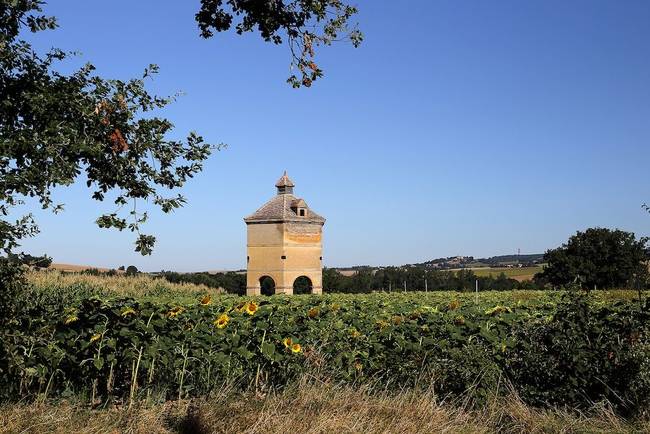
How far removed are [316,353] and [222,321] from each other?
94 centimetres

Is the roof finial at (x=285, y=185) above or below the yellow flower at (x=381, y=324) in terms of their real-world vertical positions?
above

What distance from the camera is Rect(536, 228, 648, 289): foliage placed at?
4250cm

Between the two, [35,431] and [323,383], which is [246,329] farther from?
[35,431]

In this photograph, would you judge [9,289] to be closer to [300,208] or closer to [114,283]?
[114,283]

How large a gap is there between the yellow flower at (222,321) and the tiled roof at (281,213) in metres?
20.9

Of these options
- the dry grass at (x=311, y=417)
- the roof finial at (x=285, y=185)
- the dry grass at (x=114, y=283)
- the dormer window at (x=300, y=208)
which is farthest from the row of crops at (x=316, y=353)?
the roof finial at (x=285, y=185)

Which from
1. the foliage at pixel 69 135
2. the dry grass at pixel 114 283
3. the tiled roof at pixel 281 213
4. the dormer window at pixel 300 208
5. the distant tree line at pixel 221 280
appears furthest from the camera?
the distant tree line at pixel 221 280

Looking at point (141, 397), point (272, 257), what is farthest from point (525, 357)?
point (272, 257)

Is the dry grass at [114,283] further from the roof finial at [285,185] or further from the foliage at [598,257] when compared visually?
the foliage at [598,257]

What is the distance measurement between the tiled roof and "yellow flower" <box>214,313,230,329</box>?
2094 centimetres

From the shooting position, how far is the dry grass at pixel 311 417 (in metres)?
4.57

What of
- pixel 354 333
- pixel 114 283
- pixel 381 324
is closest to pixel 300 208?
pixel 114 283

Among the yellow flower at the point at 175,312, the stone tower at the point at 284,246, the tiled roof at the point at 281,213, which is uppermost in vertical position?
the tiled roof at the point at 281,213

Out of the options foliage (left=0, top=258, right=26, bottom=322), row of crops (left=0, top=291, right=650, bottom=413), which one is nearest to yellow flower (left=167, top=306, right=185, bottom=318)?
row of crops (left=0, top=291, right=650, bottom=413)
